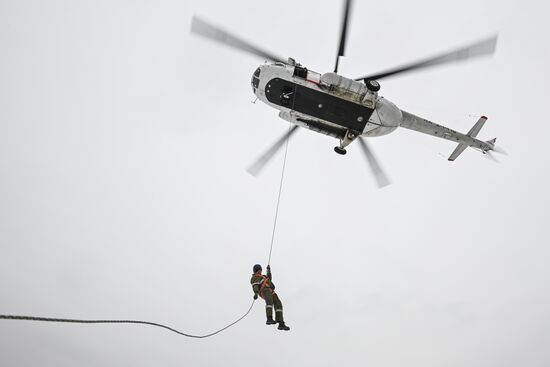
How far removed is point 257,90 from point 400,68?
428 cm

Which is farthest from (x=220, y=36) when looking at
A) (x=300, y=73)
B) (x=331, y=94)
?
(x=331, y=94)

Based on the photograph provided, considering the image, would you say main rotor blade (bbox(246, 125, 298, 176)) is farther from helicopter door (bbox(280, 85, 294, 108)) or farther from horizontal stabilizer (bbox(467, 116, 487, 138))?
horizontal stabilizer (bbox(467, 116, 487, 138))

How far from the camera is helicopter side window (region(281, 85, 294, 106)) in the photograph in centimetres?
1183

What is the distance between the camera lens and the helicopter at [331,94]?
1055cm

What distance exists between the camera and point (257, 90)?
12.2 m

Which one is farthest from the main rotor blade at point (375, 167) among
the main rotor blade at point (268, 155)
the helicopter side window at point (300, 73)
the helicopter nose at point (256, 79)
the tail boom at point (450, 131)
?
the helicopter nose at point (256, 79)

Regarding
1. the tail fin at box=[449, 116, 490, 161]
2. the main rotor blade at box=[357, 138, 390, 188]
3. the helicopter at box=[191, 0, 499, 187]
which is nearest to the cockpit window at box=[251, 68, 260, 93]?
the helicopter at box=[191, 0, 499, 187]

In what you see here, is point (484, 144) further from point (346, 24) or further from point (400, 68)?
point (346, 24)

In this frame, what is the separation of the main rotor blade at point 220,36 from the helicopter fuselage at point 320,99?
105 cm

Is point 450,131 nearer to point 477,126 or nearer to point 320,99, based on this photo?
point 477,126

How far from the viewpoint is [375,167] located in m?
13.3

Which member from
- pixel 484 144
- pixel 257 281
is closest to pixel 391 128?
pixel 484 144

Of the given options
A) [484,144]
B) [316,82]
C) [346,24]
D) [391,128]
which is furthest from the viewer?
[484,144]

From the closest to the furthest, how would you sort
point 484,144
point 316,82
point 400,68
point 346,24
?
point 346,24 < point 400,68 < point 316,82 < point 484,144
